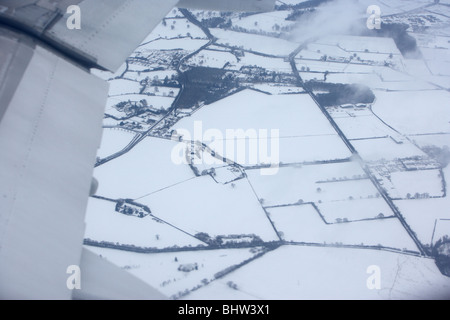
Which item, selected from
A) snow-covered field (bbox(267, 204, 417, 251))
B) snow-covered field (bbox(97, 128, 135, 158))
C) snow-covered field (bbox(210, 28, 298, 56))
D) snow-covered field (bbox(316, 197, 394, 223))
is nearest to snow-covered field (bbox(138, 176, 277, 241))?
snow-covered field (bbox(267, 204, 417, 251))

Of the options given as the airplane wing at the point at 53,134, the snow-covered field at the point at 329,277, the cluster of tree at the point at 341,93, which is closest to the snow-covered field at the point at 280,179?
Result: the snow-covered field at the point at 329,277

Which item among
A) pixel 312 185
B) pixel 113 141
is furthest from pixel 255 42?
pixel 312 185

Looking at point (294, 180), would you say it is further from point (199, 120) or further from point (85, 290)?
point (85, 290)

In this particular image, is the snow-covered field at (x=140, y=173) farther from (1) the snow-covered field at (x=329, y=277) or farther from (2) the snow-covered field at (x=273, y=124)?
(1) the snow-covered field at (x=329, y=277)

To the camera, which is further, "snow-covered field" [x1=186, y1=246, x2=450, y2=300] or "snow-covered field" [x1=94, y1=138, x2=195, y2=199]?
"snow-covered field" [x1=94, y1=138, x2=195, y2=199]

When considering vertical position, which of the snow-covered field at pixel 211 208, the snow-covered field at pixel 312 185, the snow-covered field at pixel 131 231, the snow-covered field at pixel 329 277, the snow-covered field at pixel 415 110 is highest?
the snow-covered field at pixel 415 110

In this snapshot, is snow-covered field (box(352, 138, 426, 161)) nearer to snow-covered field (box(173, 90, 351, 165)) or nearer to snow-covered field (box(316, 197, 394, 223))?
snow-covered field (box(173, 90, 351, 165))

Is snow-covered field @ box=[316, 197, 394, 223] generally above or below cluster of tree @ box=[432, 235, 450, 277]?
above

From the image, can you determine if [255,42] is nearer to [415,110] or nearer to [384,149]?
[415,110]
